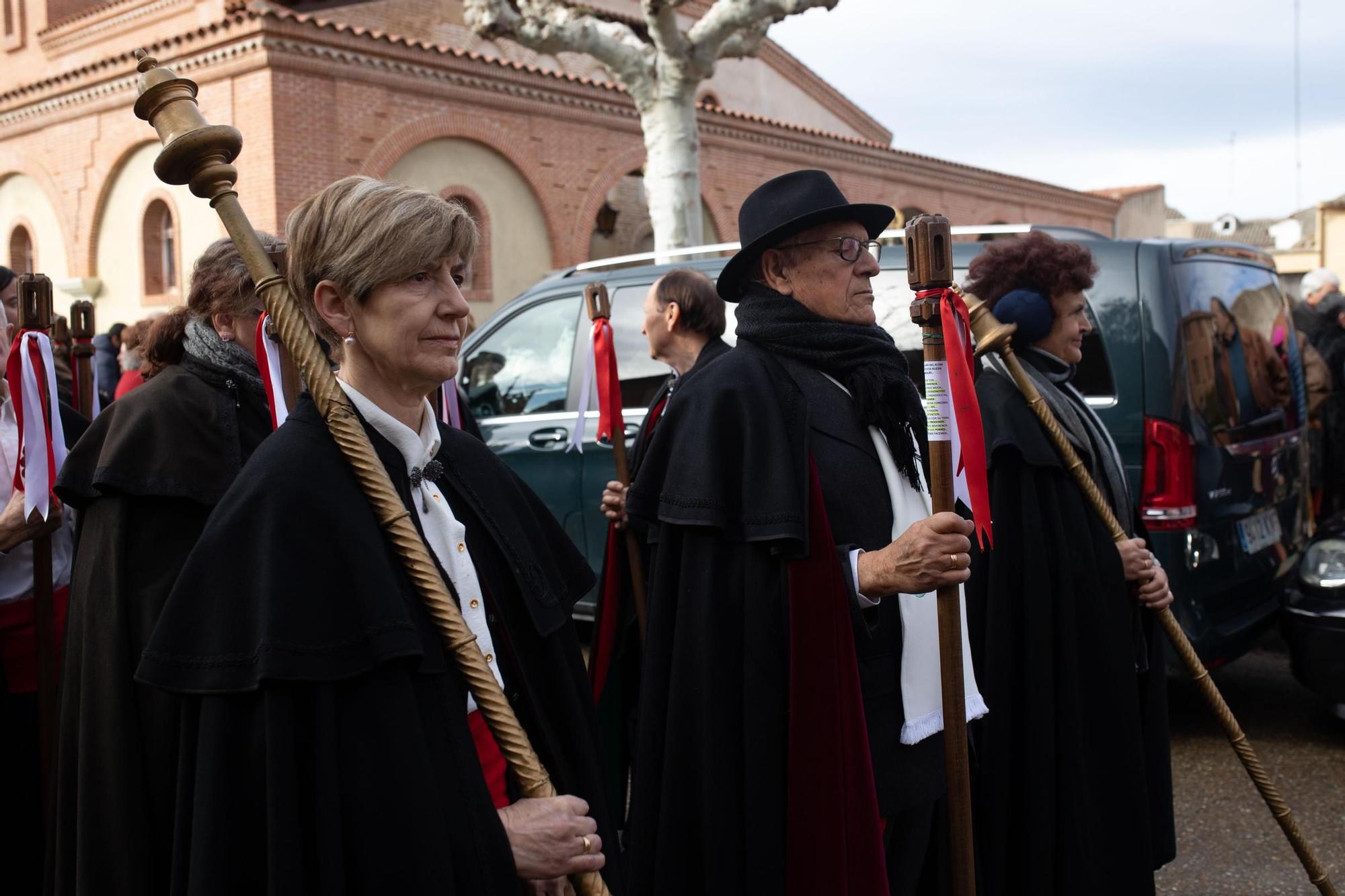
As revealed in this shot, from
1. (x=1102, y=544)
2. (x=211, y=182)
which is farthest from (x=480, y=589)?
(x=1102, y=544)

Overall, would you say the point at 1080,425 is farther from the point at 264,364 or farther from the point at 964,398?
the point at 264,364

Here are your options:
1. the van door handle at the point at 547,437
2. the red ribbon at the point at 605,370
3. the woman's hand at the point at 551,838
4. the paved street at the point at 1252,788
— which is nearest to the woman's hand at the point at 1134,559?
the paved street at the point at 1252,788

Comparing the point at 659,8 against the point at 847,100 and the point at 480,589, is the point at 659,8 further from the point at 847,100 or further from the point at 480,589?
the point at 847,100

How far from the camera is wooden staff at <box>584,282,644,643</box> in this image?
441cm

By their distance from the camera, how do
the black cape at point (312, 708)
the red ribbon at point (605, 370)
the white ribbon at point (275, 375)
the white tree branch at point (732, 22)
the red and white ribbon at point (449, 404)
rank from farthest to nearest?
1. the white tree branch at point (732, 22)
2. the red ribbon at point (605, 370)
3. the red and white ribbon at point (449, 404)
4. the white ribbon at point (275, 375)
5. the black cape at point (312, 708)

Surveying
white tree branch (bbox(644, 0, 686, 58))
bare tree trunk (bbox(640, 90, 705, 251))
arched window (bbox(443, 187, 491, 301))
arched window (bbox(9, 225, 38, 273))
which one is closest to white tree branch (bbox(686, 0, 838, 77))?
white tree branch (bbox(644, 0, 686, 58))

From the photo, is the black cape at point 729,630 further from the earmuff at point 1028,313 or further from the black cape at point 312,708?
the earmuff at point 1028,313

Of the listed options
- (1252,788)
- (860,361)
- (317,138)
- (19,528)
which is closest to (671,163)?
(317,138)

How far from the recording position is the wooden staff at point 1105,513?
11.4ft

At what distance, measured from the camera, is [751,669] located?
9.04 feet

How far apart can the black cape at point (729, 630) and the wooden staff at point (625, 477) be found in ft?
4.54

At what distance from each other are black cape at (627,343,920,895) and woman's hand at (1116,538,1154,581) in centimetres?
108

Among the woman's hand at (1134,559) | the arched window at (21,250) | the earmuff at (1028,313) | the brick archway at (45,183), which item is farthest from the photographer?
the arched window at (21,250)

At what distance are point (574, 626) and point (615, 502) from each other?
1947 mm
